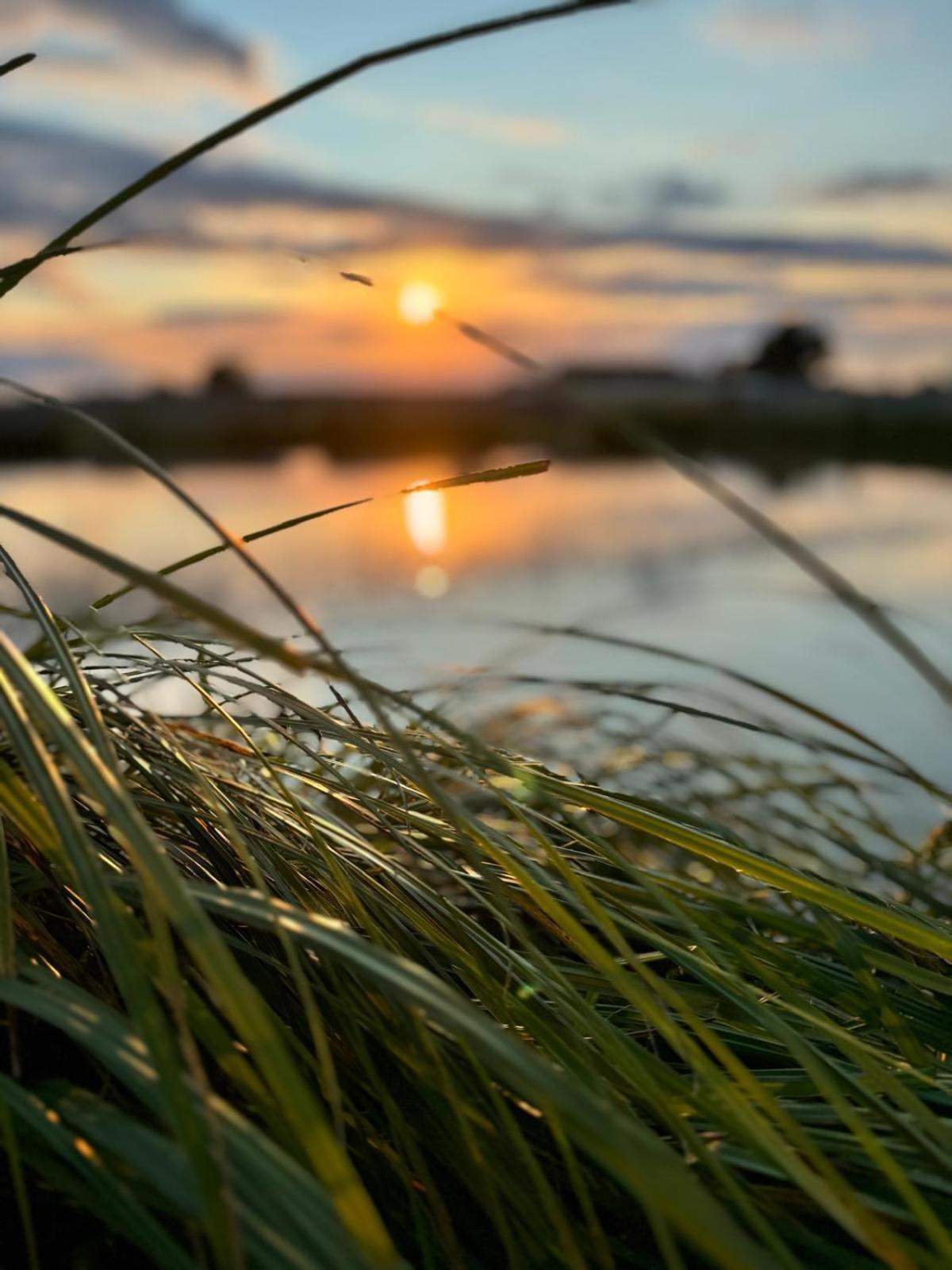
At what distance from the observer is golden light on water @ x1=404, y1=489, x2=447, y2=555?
12.6 metres

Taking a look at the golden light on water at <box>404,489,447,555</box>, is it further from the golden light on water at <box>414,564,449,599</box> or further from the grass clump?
the grass clump

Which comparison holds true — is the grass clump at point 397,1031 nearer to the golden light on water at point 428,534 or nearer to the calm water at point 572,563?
the calm water at point 572,563

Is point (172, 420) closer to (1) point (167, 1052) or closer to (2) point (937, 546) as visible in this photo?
(2) point (937, 546)

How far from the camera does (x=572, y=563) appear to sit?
11.1 meters

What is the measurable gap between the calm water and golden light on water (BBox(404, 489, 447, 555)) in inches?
2.1

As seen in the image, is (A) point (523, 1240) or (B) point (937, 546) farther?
(B) point (937, 546)

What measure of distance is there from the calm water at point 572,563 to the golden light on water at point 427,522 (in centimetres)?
5

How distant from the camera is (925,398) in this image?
24688 millimetres

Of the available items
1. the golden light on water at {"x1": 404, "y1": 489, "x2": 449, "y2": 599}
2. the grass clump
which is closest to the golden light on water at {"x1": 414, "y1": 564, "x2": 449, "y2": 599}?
the golden light on water at {"x1": 404, "y1": 489, "x2": 449, "y2": 599}

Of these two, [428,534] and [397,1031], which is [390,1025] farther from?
[428,534]

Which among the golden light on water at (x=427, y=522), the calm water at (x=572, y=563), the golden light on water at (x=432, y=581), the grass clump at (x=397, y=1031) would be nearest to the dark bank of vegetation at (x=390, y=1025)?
the grass clump at (x=397, y=1031)

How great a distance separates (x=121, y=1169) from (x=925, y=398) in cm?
2684

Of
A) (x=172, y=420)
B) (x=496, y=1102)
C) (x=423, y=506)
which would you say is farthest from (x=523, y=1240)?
(x=172, y=420)

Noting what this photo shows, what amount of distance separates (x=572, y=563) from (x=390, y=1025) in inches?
417
